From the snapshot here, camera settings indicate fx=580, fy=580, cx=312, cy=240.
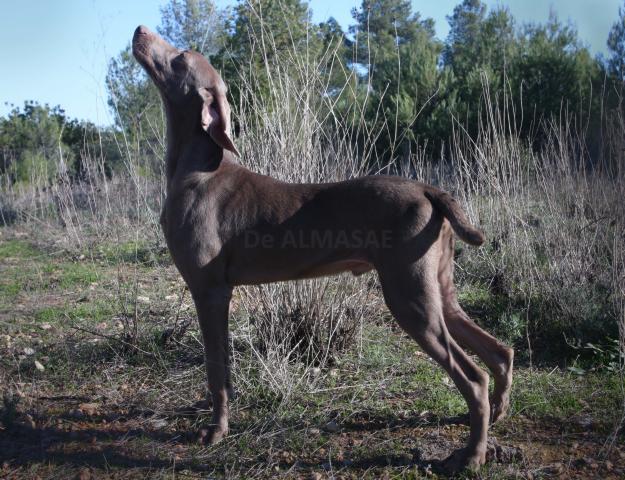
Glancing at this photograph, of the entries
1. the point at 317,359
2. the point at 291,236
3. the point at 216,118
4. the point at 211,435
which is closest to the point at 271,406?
the point at 211,435

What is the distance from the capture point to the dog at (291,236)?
9.82 feet

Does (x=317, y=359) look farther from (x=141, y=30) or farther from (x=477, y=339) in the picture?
(x=141, y=30)

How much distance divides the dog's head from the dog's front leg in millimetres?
920

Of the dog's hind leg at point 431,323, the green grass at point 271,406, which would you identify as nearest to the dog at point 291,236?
the dog's hind leg at point 431,323

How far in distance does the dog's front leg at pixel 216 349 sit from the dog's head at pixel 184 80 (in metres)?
0.92

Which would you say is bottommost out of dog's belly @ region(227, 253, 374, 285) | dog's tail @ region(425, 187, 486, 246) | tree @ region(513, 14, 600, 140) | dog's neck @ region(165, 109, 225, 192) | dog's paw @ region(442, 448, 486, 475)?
dog's paw @ region(442, 448, 486, 475)

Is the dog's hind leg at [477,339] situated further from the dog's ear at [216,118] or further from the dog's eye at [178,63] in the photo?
the dog's eye at [178,63]

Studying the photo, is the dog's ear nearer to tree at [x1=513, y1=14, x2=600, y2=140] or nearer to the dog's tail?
the dog's tail

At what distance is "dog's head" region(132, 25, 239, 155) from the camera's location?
353 centimetres

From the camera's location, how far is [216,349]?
3361 millimetres

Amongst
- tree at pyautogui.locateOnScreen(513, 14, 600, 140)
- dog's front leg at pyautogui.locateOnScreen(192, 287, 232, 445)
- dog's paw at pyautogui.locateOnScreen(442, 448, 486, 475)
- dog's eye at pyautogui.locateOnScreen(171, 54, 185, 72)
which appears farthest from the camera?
tree at pyautogui.locateOnScreen(513, 14, 600, 140)

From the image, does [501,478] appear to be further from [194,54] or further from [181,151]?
[194,54]

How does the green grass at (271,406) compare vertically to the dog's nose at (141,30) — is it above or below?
below

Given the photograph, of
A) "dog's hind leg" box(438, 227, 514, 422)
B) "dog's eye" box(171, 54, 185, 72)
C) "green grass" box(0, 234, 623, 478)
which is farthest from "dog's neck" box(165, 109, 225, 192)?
"dog's hind leg" box(438, 227, 514, 422)
